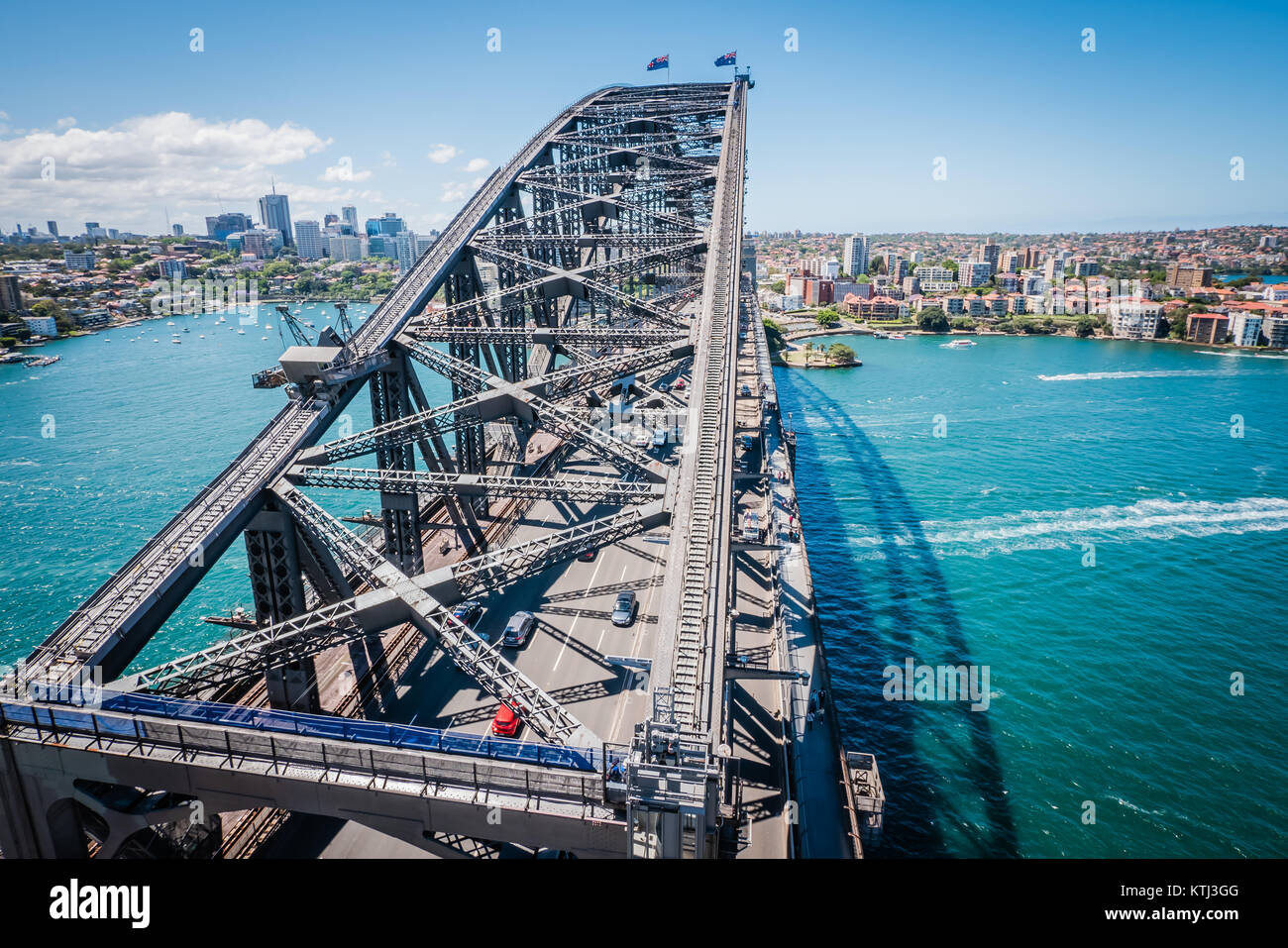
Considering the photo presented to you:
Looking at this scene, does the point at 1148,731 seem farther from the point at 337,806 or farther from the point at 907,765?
the point at 337,806

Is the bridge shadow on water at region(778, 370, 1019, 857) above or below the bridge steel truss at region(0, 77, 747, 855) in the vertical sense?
below

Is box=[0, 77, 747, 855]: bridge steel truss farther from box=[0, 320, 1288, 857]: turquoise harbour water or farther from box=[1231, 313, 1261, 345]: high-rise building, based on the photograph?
box=[1231, 313, 1261, 345]: high-rise building

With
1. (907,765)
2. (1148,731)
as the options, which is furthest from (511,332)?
(1148,731)

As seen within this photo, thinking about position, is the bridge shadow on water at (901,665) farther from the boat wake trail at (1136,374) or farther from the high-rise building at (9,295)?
the high-rise building at (9,295)

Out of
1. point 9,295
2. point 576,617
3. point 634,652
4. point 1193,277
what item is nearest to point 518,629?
point 576,617

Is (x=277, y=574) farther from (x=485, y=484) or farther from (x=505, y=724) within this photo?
(x=505, y=724)

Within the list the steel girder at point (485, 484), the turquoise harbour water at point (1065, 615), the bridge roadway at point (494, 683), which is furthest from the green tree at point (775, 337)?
the steel girder at point (485, 484)

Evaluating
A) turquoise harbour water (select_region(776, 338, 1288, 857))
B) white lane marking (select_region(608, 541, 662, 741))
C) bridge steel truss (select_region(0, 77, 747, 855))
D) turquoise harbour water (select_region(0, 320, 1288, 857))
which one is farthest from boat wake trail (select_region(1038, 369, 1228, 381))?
white lane marking (select_region(608, 541, 662, 741))
